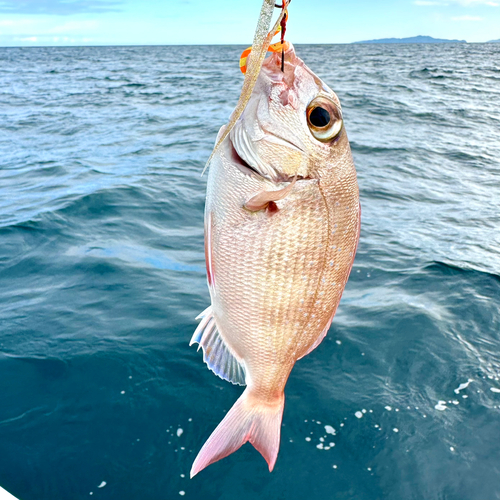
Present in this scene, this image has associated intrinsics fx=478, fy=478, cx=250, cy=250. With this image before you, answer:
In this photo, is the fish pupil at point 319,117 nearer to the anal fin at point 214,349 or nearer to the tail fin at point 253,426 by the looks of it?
the anal fin at point 214,349

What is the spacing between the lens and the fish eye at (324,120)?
1.75m

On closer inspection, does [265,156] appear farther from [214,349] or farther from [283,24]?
[214,349]

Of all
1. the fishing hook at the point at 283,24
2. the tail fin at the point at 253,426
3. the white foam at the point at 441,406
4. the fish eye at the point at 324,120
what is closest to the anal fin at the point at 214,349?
the tail fin at the point at 253,426

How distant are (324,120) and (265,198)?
0.39 m

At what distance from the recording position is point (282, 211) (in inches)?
67.4

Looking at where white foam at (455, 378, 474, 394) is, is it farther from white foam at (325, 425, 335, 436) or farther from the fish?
the fish

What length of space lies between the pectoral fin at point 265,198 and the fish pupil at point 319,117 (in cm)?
25

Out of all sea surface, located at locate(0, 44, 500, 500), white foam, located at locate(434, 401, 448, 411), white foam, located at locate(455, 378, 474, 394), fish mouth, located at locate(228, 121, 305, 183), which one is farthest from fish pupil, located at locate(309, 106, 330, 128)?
white foam, located at locate(455, 378, 474, 394)

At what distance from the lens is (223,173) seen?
1.78 meters

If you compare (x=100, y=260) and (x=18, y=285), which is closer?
(x=18, y=285)

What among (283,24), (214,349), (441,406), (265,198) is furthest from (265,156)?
(441,406)

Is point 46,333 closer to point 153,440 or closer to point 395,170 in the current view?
point 153,440

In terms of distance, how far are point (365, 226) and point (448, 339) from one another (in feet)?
9.77

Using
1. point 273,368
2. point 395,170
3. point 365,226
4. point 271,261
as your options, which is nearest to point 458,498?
point 273,368
